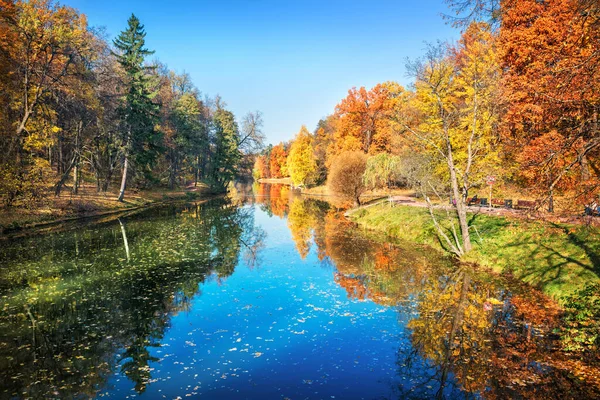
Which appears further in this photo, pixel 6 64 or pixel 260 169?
pixel 260 169

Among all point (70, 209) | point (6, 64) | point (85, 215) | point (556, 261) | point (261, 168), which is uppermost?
point (6, 64)

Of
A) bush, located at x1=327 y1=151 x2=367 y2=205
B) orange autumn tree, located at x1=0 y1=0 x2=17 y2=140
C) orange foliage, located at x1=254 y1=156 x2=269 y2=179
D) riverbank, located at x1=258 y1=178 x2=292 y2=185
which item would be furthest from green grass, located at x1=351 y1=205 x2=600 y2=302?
orange foliage, located at x1=254 y1=156 x2=269 y2=179

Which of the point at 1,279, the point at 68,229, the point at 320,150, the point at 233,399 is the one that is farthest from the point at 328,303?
the point at 320,150

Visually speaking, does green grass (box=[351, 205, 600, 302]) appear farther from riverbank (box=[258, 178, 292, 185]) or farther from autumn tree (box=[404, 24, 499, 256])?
riverbank (box=[258, 178, 292, 185])

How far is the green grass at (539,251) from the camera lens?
13.1 meters

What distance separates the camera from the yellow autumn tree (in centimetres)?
7236

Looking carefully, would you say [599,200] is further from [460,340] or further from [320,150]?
[320,150]

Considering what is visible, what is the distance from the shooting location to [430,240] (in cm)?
2312

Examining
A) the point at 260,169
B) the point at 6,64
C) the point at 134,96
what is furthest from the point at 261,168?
the point at 6,64

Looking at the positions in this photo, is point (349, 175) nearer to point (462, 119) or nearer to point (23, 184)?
point (462, 119)

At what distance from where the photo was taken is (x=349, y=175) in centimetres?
3812

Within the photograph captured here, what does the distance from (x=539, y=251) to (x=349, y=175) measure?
76.6 ft

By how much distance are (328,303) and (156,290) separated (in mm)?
6724

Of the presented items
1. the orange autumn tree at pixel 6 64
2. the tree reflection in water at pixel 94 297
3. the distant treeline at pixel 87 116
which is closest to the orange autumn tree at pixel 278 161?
the distant treeline at pixel 87 116
